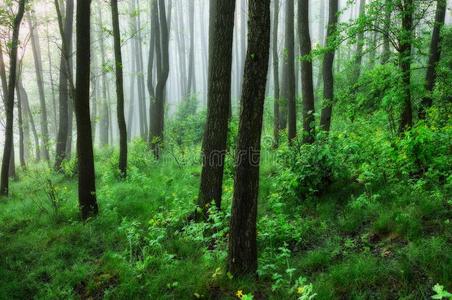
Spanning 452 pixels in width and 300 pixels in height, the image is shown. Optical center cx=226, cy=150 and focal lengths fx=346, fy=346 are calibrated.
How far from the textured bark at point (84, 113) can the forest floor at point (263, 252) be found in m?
0.40

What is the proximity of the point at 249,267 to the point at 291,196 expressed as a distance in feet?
9.03

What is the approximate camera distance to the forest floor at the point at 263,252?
12.4 feet

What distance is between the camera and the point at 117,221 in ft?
22.7

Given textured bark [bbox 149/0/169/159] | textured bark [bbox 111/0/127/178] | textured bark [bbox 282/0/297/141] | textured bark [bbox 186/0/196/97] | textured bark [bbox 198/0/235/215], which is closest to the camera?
textured bark [bbox 198/0/235/215]

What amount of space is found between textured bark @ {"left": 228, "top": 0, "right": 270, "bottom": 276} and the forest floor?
0.29 m

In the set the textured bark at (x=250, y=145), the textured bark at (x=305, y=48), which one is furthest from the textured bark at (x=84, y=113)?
the textured bark at (x=305, y=48)

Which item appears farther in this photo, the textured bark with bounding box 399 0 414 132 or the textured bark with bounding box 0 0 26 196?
the textured bark with bounding box 0 0 26 196

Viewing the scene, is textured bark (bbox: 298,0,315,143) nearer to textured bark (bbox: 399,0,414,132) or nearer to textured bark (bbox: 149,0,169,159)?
textured bark (bbox: 399,0,414,132)

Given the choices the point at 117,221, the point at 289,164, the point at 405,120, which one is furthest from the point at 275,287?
the point at 405,120

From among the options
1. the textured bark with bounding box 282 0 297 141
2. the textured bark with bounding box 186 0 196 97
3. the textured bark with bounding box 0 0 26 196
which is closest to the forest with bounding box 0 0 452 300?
the textured bark with bounding box 282 0 297 141

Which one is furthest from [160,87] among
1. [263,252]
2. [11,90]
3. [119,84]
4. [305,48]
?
[263,252]

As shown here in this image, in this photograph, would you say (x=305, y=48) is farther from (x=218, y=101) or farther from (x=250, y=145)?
(x=250, y=145)

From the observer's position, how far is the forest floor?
3.77 metres

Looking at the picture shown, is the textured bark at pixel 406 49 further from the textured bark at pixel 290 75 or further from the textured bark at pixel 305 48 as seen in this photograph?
the textured bark at pixel 290 75
